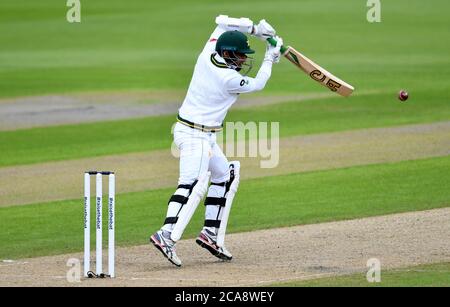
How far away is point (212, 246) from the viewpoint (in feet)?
39.1

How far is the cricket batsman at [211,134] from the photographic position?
38.2 ft

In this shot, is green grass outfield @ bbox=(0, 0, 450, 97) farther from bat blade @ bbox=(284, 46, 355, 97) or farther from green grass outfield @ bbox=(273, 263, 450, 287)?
green grass outfield @ bbox=(273, 263, 450, 287)

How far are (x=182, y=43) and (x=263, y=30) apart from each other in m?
26.5

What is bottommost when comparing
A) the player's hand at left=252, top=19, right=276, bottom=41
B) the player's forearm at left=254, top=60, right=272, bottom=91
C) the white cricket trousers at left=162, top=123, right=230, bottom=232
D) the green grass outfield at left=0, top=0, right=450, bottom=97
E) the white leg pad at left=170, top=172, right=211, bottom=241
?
the white leg pad at left=170, top=172, right=211, bottom=241

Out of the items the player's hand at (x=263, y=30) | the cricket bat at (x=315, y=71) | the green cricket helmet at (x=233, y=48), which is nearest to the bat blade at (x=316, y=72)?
the cricket bat at (x=315, y=71)

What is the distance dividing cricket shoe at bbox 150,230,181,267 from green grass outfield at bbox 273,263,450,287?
1.51 metres

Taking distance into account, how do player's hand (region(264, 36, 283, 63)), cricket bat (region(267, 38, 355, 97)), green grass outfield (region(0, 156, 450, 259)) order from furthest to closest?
green grass outfield (region(0, 156, 450, 259)), cricket bat (region(267, 38, 355, 97)), player's hand (region(264, 36, 283, 63))

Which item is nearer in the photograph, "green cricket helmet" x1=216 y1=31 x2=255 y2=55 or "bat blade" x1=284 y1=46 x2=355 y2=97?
"green cricket helmet" x1=216 y1=31 x2=255 y2=55

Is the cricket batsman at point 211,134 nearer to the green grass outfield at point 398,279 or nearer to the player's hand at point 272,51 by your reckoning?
the player's hand at point 272,51

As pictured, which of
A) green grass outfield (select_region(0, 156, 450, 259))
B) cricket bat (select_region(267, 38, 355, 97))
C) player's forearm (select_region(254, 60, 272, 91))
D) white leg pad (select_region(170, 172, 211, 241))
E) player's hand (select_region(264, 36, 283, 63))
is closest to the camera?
white leg pad (select_region(170, 172, 211, 241))

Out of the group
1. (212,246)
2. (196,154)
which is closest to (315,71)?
(196,154)

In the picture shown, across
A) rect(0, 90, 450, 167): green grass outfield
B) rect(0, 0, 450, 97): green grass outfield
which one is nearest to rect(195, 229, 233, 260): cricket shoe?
rect(0, 90, 450, 167): green grass outfield

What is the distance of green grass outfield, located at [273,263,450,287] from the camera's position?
33.4 feet
